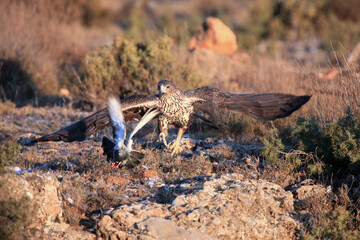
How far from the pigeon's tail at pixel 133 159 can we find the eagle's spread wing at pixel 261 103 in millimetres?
1101

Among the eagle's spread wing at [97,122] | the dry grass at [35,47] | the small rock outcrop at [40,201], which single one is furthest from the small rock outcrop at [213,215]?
the dry grass at [35,47]

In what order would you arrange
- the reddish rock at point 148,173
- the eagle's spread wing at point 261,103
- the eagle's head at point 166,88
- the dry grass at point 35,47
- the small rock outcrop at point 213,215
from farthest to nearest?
the dry grass at point 35,47, the eagle's head at point 166,88, the reddish rock at point 148,173, the eagle's spread wing at point 261,103, the small rock outcrop at point 213,215

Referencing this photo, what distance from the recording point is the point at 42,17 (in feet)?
39.4

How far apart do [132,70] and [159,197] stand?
5259mm

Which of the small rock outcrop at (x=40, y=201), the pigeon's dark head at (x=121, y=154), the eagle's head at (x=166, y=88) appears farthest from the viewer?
the eagle's head at (x=166, y=88)

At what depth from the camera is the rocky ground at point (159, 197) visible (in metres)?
3.80

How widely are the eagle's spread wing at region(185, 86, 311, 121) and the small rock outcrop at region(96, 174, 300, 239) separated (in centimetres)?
83

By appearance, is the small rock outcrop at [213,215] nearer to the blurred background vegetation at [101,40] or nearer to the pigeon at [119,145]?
the pigeon at [119,145]

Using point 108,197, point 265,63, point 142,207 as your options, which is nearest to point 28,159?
point 108,197

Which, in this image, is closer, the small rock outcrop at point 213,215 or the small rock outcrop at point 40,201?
the small rock outcrop at point 40,201

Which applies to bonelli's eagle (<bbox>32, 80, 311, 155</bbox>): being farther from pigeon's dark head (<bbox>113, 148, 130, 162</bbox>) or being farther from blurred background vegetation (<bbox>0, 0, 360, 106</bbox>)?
blurred background vegetation (<bbox>0, 0, 360, 106</bbox>)

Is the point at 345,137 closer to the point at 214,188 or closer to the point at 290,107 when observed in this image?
the point at 290,107

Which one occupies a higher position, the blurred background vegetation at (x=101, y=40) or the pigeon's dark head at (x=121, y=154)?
the blurred background vegetation at (x=101, y=40)

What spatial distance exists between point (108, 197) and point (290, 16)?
50.1ft
